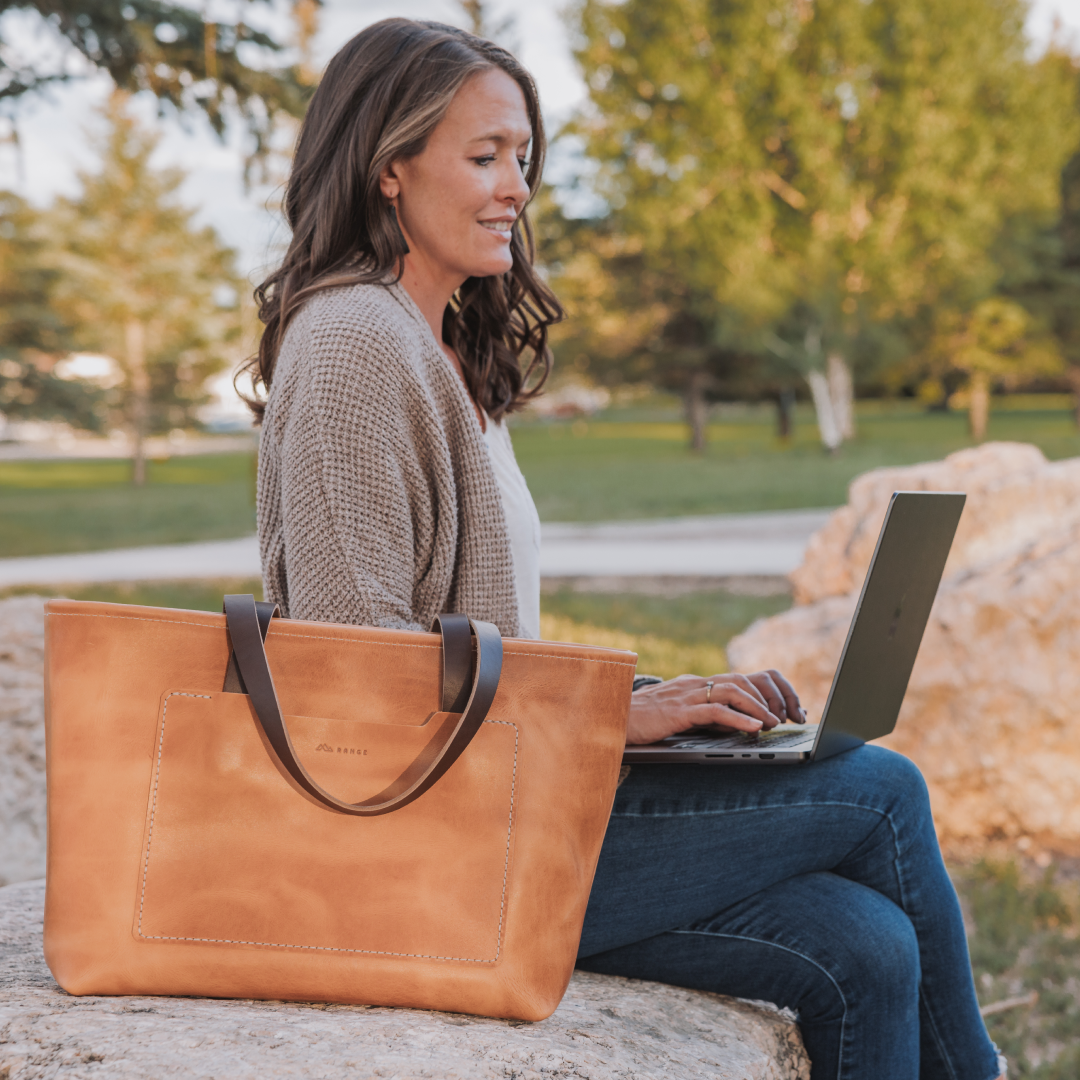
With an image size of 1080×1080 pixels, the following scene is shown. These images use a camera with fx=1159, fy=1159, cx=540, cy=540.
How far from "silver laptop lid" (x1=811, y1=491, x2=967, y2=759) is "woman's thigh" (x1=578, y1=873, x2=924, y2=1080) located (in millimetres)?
236

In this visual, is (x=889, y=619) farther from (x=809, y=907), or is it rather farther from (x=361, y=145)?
(x=361, y=145)

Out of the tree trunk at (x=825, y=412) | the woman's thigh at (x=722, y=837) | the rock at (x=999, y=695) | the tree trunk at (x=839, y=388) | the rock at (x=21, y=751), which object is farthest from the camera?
the tree trunk at (x=839, y=388)

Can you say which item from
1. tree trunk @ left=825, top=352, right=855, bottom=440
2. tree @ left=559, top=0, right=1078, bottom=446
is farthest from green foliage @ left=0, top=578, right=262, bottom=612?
tree trunk @ left=825, top=352, right=855, bottom=440

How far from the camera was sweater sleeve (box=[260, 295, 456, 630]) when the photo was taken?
1672 millimetres

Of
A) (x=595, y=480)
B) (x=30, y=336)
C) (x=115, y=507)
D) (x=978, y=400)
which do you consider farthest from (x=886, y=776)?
(x=978, y=400)

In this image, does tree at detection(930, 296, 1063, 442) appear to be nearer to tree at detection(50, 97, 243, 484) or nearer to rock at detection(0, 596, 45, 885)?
tree at detection(50, 97, 243, 484)

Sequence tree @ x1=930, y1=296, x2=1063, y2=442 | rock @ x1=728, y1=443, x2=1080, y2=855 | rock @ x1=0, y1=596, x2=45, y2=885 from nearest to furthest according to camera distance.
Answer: rock @ x1=0, y1=596, x2=45, y2=885 < rock @ x1=728, y1=443, x2=1080, y2=855 < tree @ x1=930, y1=296, x2=1063, y2=442

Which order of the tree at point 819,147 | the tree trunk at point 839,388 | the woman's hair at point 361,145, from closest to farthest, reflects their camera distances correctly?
the woman's hair at point 361,145
the tree at point 819,147
the tree trunk at point 839,388

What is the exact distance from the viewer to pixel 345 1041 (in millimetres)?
1424

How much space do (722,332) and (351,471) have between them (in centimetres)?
3092

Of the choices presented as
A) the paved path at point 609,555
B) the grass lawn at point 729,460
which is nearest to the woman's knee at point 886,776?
the paved path at point 609,555

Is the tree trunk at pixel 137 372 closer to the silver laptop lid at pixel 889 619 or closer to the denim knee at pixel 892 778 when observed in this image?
the silver laptop lid at pixel 889 619

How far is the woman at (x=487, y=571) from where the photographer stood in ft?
5.58

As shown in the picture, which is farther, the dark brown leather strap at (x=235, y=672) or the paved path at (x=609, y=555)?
the paved path at (x=609, y=555)
